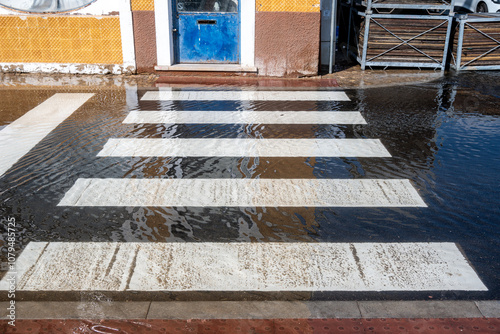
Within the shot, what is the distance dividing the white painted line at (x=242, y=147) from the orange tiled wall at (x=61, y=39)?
4673mm

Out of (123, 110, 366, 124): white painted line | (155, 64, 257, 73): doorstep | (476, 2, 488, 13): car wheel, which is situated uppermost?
(476, 2, 488, 13): car wheel

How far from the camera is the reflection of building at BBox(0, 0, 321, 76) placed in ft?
34.3

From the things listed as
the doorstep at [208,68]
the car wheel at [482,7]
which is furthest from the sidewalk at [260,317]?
the car wheel at [482,7]

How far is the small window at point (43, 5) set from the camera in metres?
10.6

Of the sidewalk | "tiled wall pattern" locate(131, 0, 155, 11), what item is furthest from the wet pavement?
"tiled wall pattern" locate(131, 0, 155, 11)

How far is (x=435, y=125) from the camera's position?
7.55 m

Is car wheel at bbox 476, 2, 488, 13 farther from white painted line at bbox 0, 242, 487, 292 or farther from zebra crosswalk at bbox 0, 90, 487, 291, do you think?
white painted line at bbox 0, 242, 487, 292

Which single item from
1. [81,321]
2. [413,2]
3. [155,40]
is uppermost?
[413,2]

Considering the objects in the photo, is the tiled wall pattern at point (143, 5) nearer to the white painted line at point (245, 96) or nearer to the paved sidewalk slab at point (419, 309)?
the white painted line at point (245, 96)

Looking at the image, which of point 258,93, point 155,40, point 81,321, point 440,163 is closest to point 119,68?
point 155,40

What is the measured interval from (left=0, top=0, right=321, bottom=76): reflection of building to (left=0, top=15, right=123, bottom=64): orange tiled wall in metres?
0.02

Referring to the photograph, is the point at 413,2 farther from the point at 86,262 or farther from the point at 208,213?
the point at 86,262

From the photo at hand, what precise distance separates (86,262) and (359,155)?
3658mm

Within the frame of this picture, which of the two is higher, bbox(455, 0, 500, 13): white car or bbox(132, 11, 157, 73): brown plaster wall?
bbox(455, 0, 500, 13): white car
